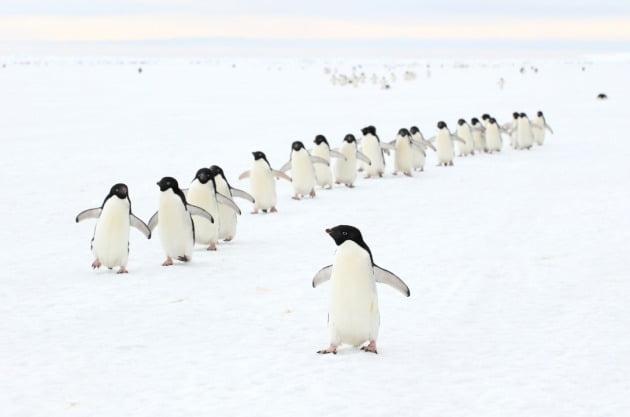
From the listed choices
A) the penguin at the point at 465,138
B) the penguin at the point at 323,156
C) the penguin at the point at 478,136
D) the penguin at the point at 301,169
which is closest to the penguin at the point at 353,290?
the penguin at the point at 301,169

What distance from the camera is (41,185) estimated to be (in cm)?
1338

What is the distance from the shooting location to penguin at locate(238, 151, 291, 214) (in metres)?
10.6

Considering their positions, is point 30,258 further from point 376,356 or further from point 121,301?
point 376,356

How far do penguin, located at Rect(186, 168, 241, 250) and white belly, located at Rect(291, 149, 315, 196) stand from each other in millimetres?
2966

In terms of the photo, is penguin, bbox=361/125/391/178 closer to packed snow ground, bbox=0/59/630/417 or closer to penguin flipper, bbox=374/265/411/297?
packed snow ground, bbox=0/59/630/417

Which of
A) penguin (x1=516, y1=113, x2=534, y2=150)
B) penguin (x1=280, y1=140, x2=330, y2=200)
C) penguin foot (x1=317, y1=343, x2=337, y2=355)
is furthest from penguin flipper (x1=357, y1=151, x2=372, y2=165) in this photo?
penguin foot (x1=317, y1=343, x2=337, y2=355)

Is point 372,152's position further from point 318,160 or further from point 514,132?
point 514,132

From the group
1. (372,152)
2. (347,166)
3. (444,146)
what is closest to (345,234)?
(347,166)

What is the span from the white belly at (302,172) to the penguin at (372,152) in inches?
88.4

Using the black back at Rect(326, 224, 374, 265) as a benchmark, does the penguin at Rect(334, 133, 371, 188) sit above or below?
above

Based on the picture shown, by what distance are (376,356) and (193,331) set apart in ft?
4.22

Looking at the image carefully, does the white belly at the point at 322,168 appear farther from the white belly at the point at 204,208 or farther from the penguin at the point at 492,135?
the penguin at the point at 492,135

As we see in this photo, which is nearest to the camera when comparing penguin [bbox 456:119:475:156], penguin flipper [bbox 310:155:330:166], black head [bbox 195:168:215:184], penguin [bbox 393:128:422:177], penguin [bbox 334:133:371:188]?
black head [bbox 195:168:215:184]

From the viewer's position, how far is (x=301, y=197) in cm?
1234
